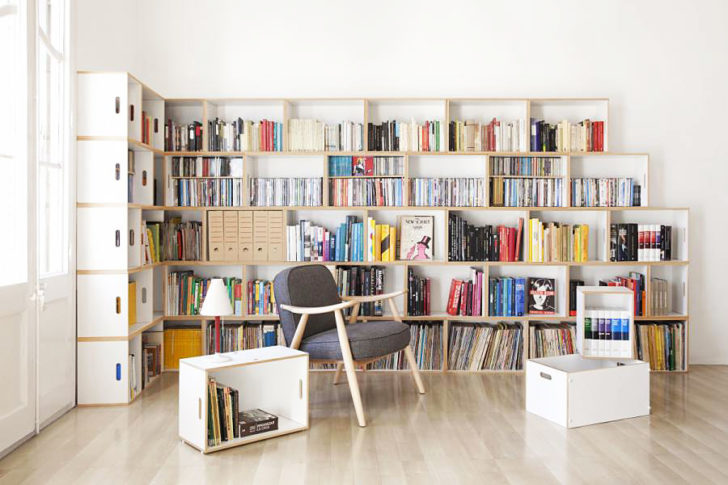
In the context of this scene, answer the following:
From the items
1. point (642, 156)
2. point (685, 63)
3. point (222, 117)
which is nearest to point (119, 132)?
point (222, 117)

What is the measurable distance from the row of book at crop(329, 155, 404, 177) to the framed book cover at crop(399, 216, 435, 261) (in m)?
0.41

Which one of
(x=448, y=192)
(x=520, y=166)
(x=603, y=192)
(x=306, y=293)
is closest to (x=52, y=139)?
(x=306, y=293)

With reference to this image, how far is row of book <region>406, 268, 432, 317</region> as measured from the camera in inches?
206

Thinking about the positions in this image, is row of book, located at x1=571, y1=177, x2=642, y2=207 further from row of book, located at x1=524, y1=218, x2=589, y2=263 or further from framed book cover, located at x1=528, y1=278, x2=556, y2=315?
framed book cover, located at x1=528, y1=278, x2=556, y2=315

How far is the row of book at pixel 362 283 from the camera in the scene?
17.2 ft

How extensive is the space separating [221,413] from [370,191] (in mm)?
2356

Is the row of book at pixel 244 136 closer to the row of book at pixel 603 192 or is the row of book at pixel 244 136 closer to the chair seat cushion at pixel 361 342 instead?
the chair seat cushion at pixel 361 342

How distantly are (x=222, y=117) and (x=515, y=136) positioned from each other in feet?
7.98

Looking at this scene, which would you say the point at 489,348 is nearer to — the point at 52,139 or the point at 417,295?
the point at 417,295

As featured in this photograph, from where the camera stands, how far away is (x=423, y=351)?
17.2ft

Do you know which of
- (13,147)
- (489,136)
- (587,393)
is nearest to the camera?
(13,147)

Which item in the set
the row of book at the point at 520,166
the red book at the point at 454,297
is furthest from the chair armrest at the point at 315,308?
the row of book at the point at 520,166

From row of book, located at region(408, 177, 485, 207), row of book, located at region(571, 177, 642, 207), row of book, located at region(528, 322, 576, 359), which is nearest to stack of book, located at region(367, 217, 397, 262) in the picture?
row of book, located at region(408, 177, 485, 207)

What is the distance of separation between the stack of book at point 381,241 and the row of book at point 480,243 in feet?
1.53
